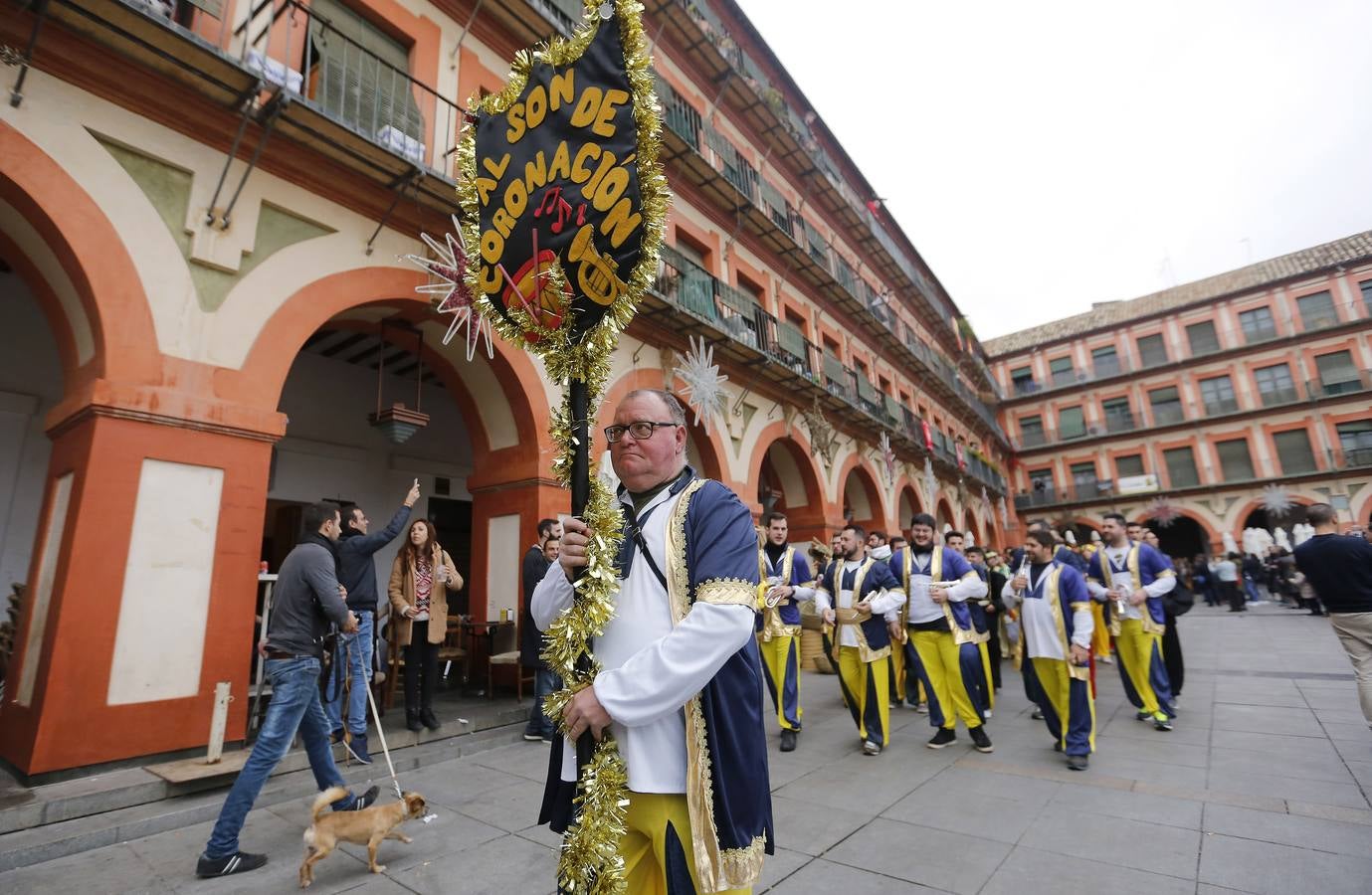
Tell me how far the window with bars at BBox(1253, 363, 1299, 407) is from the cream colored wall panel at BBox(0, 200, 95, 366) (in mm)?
39918

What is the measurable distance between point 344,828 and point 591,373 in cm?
300

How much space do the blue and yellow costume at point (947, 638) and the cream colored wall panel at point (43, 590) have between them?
6.88 m

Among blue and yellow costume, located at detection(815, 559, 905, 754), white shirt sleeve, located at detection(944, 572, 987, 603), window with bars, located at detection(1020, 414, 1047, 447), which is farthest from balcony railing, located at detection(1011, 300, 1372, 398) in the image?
blue and yellow costume, located at detection(815, 559, 905, 754)

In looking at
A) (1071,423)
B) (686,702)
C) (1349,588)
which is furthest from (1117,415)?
(686,702)

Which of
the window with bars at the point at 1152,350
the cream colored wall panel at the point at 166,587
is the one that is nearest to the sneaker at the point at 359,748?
the cream colored wall panel at the point at 166,587

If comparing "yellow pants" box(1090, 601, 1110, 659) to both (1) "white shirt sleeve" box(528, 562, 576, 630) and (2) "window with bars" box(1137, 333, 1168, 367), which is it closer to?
(1) "white shirt sleeve" box(528, 562, 576, 630)

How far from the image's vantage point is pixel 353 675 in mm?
5422

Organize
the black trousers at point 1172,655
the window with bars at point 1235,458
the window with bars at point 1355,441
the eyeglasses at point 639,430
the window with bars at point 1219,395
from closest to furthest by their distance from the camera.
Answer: the eyeglasses at point 639,430
the black trousers at point 1172,655
the window with bars at point 1355,441
the window with bars at point 1235,458
the window with bars at point 1219,395

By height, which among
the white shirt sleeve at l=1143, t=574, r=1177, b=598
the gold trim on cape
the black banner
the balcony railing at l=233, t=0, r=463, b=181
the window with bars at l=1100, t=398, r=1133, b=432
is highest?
the window with bars at l=1100, t=398, r=1133, b=432

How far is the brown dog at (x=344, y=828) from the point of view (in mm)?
3281

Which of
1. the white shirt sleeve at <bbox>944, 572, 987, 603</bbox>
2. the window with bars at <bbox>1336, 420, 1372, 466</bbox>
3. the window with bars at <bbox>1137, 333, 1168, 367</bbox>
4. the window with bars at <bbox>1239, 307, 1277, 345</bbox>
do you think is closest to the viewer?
the white shirt sleeve at <bbox>944, 572, 987, 603</bbox>

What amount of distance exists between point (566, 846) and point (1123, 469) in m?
38.9

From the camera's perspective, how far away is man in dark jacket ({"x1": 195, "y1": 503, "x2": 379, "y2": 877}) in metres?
3.52

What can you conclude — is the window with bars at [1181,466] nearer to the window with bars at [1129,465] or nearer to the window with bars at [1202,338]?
the window with bars at [1129,465]
